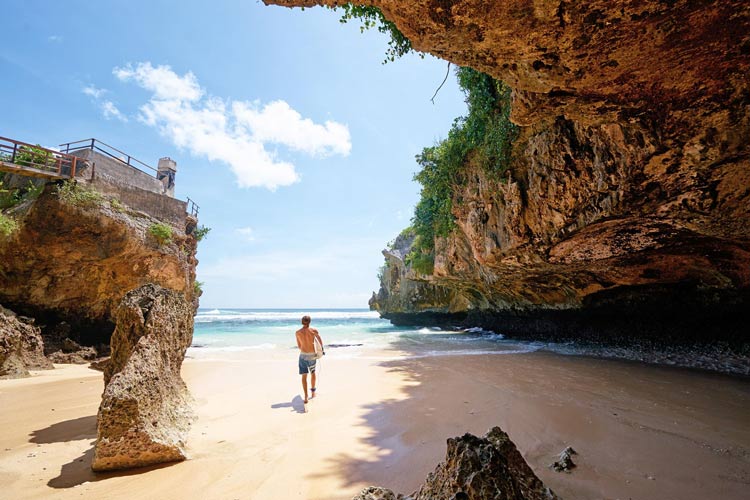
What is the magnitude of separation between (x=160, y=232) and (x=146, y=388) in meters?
10.8

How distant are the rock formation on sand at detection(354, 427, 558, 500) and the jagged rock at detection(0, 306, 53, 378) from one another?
397 inches

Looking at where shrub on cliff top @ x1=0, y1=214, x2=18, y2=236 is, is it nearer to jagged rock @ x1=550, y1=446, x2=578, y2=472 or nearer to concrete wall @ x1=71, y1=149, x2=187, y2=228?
concrete wall @ x1=71, y1=149, x2=187, y2=228

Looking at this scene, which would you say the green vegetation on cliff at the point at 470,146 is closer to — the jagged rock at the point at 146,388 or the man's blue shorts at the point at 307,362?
the man's blue shorts at the point at 307,362

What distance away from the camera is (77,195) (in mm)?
10320

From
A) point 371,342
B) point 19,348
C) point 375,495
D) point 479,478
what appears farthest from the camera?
point 371,342

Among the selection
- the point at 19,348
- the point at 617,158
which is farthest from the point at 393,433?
the point at 19,348

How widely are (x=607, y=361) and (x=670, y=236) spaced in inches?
145

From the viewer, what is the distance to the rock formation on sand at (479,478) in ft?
5.24

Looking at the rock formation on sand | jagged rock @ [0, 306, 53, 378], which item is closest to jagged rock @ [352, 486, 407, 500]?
the rock formation on sand

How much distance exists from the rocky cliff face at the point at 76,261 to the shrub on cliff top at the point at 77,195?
33 millimetres

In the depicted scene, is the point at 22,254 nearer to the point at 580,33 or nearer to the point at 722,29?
the point at 580,33

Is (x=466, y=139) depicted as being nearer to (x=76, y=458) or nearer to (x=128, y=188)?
(x=76, y=458)

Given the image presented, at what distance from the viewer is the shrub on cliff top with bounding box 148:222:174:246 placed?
39.6 feet

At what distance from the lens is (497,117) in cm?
811
